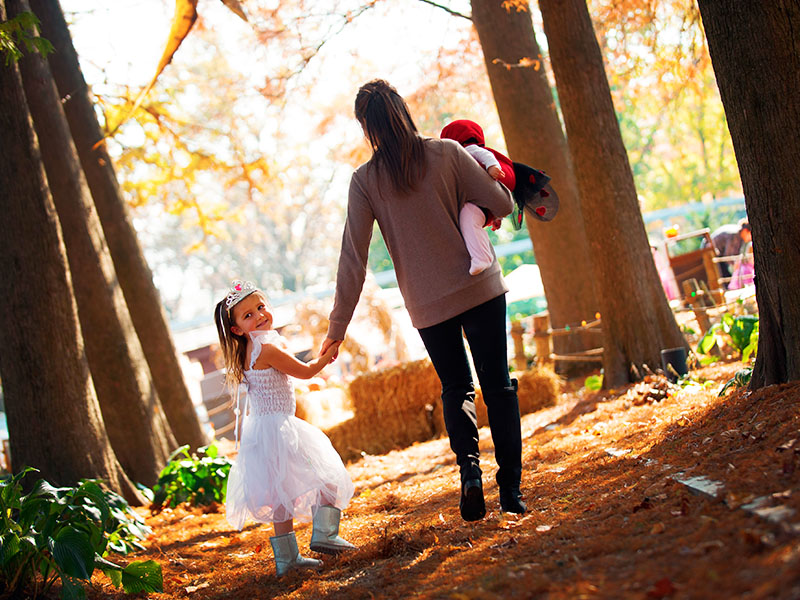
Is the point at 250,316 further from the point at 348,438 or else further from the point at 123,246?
the point at 123,246

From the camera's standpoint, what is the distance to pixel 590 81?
684 centimetres

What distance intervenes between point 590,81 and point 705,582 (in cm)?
554

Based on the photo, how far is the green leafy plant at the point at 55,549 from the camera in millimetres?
3441

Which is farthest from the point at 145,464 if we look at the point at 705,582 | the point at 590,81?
the point at 705,582

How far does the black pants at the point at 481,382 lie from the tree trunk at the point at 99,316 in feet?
13.0

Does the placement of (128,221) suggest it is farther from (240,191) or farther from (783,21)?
(240,191)

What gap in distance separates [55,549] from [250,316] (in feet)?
4.40

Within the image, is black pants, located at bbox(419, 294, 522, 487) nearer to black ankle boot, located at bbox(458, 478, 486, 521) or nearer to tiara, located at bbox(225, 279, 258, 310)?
black ankle boot, located at bbox(458, 478, 486, 521)

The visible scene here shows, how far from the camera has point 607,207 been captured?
679 cm

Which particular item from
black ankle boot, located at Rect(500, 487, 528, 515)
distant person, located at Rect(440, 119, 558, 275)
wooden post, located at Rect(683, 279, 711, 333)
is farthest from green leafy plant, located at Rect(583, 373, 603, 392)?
black ankle boot, located at Rect(500, 487, 528, 515)

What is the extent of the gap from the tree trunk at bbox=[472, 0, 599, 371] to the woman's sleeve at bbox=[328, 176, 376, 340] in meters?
6.09

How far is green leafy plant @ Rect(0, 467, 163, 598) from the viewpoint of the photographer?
3.44 m

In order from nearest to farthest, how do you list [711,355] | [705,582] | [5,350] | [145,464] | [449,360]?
1. [705,582]
2. [449,360]
3. [5,350]
4. [145,464]
5. [711,355]

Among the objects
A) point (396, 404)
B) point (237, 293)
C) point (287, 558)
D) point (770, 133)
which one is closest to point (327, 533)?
point (287, 558)
